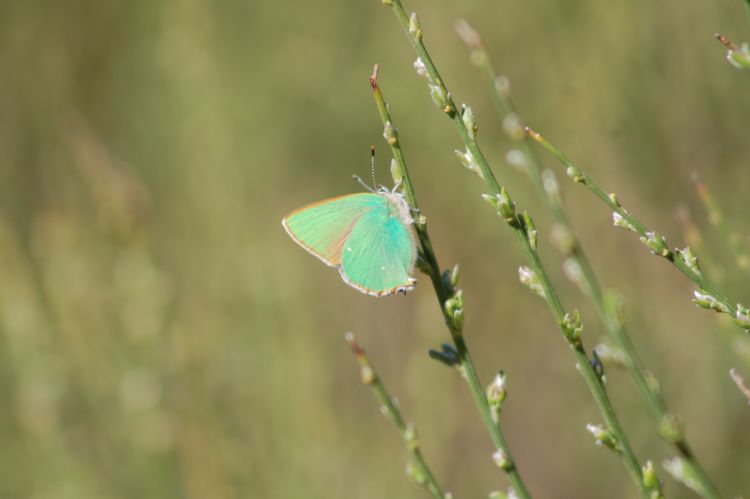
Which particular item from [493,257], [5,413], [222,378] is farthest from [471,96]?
[5,413]

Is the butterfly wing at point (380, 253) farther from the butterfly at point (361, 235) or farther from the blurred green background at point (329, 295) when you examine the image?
the blurred green background at point (329, 295)

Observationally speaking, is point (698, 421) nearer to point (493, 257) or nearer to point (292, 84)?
point (493, 257)

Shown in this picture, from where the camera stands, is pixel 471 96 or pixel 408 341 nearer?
pixel 471 96

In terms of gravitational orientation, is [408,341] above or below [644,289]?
above

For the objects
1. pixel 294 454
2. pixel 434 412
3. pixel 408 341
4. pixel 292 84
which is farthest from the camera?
pixel 408 341

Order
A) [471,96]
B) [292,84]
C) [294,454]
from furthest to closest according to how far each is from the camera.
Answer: [292,84], [471,96], [294,454]
